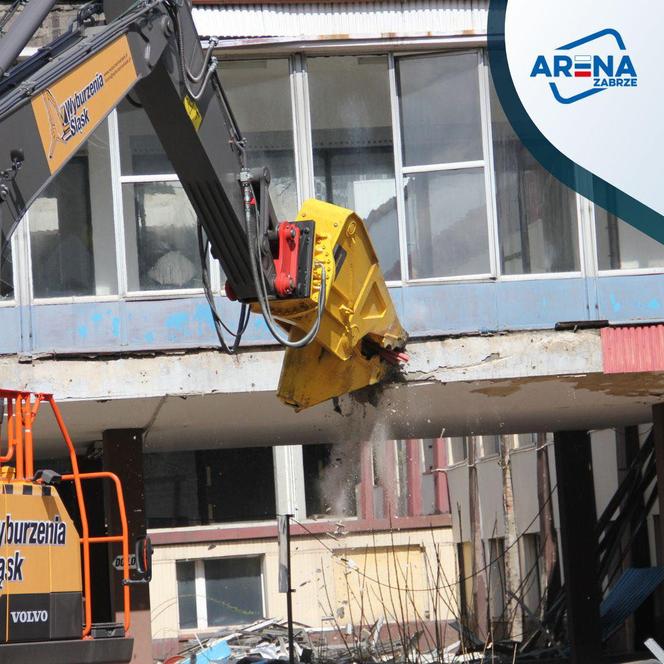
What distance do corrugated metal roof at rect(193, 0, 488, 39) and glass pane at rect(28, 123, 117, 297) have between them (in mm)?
1565

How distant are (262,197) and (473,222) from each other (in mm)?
4424

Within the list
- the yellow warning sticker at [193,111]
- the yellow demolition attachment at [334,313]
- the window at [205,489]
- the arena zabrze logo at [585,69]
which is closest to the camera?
the yellow warning sticker at [193,111]

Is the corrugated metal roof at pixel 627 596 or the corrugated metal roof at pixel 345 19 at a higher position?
the corrugated metal roof at pixel 345 19

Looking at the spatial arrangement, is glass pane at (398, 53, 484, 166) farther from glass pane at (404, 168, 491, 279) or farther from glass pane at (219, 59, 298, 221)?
glass pane at (219, 59, 298, 221)

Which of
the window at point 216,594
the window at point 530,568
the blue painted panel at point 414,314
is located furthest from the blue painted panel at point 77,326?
the window at point 216,594

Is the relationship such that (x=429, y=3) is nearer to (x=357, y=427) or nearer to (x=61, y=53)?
(x=357, y=427)

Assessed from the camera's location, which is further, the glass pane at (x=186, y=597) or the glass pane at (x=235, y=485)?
the glass pane at (x=235, y=485)

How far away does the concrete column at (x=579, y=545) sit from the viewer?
17.3 meters

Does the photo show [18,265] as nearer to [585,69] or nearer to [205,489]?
[585,69]

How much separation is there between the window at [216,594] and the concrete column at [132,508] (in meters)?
18.4

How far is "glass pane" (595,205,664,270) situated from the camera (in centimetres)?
1227

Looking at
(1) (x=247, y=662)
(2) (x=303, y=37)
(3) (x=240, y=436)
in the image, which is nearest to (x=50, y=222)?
(2) (x=303, y=37)

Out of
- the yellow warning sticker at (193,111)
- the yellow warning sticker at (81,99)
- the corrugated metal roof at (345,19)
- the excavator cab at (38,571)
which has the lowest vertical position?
the excavator cab at (38,571)

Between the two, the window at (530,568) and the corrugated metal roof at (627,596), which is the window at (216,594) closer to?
the window at (530,568)
